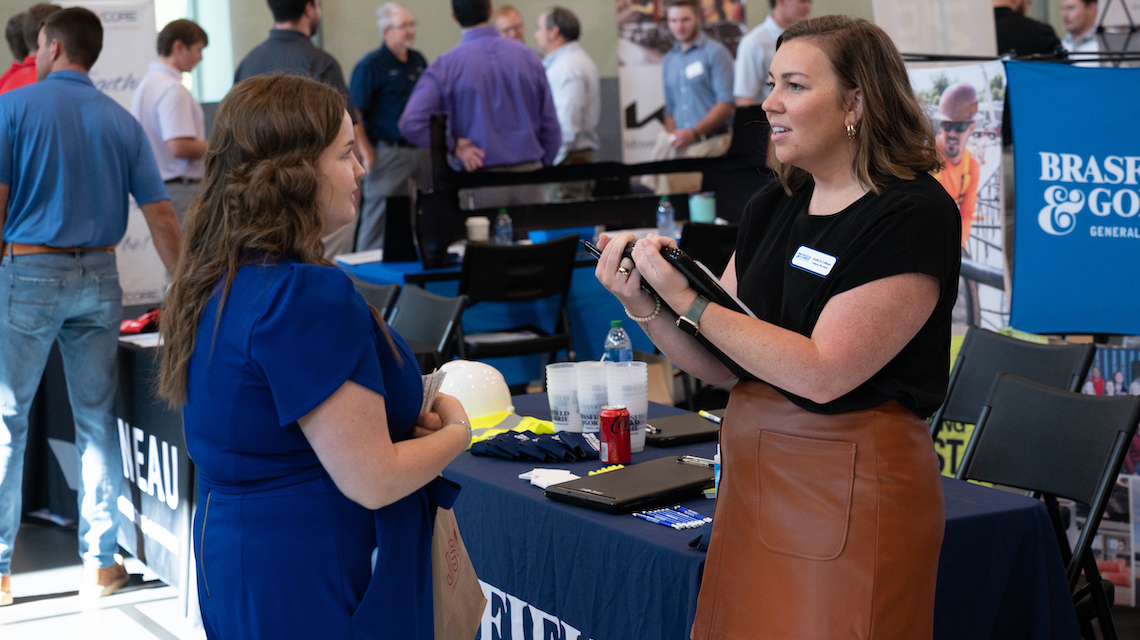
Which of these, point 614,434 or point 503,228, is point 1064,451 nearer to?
point 614,434

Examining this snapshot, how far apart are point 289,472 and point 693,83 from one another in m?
6.97

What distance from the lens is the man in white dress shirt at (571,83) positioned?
24.8 feet

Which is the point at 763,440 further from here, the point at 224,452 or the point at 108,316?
the point at 108,316

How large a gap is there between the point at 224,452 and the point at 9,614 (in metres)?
2.46

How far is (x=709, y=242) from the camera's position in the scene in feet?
15.6

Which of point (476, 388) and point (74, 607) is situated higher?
point (476, 388)

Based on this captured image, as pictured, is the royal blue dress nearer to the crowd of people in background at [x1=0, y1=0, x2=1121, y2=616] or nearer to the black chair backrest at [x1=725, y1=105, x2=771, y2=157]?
the crowd of people in background at [x1=0, y1=0, x2=1121, y2=616]

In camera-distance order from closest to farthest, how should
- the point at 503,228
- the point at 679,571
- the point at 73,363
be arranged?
the point at 679,571, the point at 73,363, the point at 503,228

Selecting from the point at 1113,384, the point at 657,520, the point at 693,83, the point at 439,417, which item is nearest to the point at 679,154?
the point at 693,83

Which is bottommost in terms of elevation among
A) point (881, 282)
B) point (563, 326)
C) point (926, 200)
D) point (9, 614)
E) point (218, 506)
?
point (9, 614)

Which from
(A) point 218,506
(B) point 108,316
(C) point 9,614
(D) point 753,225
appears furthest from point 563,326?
(A) point 218,506

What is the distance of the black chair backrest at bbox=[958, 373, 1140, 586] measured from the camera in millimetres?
2170

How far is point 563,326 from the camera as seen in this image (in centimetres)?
482

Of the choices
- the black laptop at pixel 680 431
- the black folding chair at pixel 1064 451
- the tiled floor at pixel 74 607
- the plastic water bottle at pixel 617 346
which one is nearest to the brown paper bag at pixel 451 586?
the black laptop at pixel 680 431
